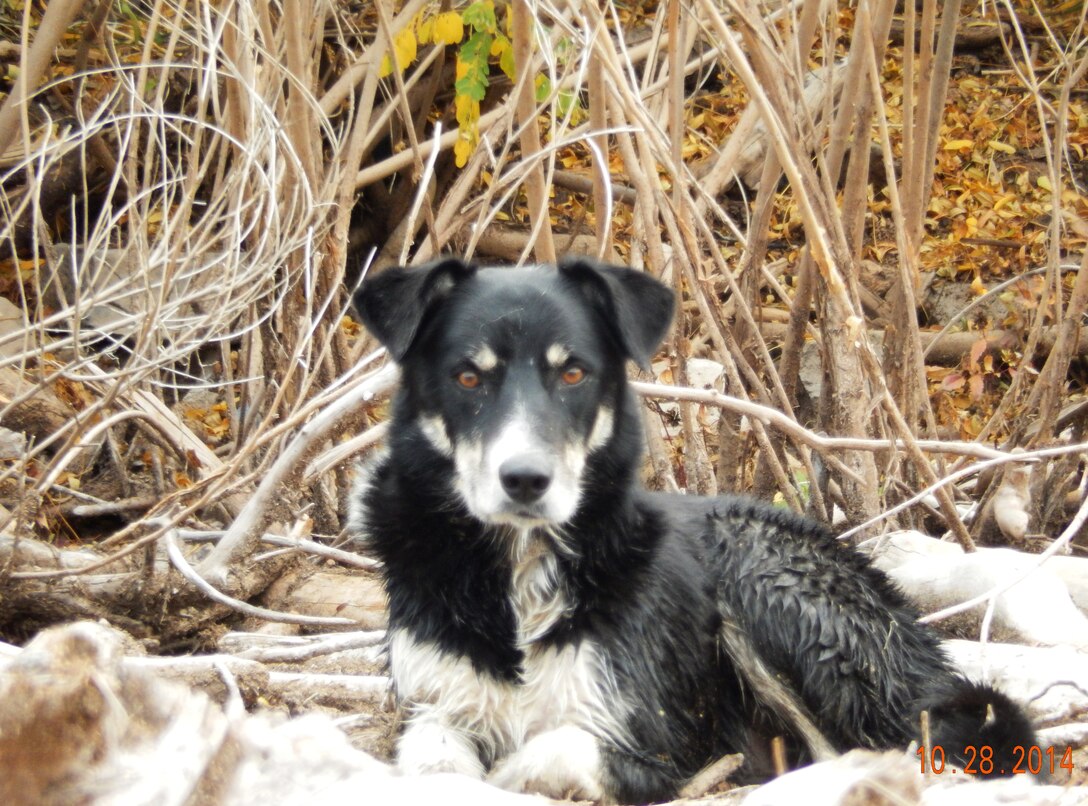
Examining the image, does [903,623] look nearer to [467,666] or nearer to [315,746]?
[467,666]

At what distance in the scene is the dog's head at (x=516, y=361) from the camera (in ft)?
10.1

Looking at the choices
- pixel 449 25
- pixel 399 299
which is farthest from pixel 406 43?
pixel 399 299

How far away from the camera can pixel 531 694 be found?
10.9 feet

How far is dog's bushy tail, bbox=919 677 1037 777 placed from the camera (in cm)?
311

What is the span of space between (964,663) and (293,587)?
268 centimetres

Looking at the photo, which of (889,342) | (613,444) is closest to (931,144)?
(889,342)

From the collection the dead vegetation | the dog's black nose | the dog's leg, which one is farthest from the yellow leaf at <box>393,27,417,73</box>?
the dog's leg

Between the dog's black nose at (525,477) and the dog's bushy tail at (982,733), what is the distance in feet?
3.97

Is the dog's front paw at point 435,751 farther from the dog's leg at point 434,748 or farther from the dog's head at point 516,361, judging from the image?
the dog's head at point 516,361

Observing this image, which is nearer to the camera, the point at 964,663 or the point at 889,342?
the point at 964,663

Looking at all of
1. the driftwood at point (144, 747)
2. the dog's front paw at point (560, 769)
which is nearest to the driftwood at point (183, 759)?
the driftwood at point (144, 747)

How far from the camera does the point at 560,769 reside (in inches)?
121

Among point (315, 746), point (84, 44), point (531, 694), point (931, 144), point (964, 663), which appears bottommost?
point (964, 663)

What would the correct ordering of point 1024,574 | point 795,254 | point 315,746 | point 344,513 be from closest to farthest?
point 315,746 < point 1024,574 < point 344,513 < point 795,254
